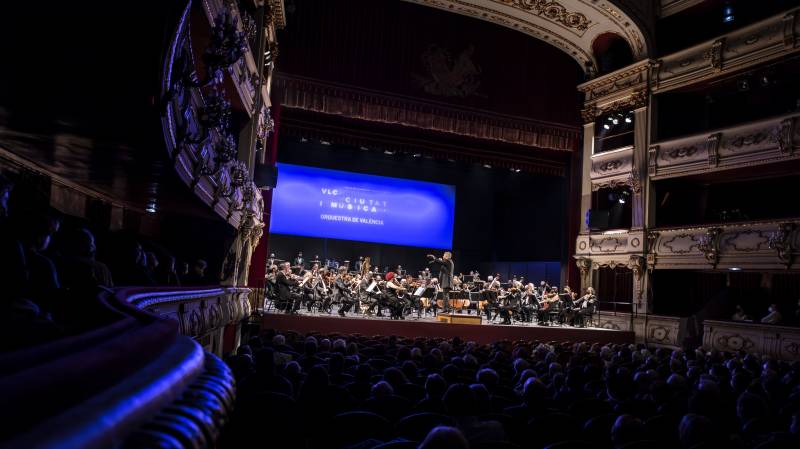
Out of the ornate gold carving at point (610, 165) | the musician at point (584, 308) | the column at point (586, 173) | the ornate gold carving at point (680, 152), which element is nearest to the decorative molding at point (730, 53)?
the ornate gold carving at point (680, 152)

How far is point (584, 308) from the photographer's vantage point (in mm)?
16266

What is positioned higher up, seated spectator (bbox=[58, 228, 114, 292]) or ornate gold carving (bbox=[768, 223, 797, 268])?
ornate gold carving (bbox=[768, 223, 797, 268])

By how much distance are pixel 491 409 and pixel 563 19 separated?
16.7 m

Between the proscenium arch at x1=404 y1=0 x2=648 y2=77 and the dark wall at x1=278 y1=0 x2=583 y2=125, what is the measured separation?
24 cm

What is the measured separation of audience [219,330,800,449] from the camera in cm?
283

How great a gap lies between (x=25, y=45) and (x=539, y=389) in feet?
12.7

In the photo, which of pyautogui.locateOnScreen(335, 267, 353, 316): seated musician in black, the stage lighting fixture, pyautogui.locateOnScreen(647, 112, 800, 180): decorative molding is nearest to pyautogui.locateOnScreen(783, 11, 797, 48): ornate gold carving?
pyautogui.locateOnScreen(647, 112, 800, 180): decorative molding

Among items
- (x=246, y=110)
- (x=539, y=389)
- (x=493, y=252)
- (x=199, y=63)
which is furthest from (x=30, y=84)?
(x=493, y=252)

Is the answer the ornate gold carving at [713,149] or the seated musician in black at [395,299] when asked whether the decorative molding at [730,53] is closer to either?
the ornate gold carving at [713,149]

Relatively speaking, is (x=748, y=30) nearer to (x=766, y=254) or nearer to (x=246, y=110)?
(x=766, y=254)

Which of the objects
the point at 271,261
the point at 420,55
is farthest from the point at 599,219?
the point at 271,261

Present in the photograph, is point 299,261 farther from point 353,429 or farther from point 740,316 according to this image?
point 353,429

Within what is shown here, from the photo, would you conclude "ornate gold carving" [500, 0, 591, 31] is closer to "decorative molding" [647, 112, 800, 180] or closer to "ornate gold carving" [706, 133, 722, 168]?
"decorative molding" [647, 112, 800, 180]

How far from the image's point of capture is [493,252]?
23531 mm
